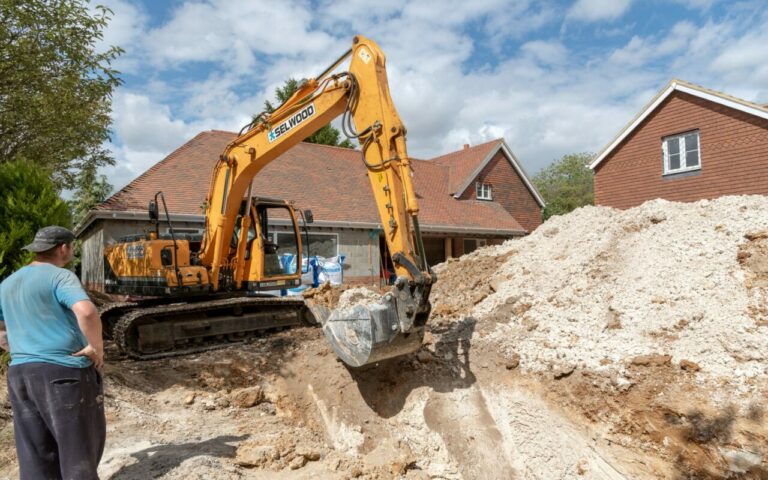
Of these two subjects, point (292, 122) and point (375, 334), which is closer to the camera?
point (375, 334)

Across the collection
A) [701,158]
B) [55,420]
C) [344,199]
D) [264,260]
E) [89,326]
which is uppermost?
[701,158]

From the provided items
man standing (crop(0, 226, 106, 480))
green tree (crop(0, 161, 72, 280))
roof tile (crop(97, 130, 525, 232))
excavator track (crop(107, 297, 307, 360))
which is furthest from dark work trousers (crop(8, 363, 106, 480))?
roof tile (crop(97, 130, 525, 232))

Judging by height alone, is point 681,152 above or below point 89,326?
above

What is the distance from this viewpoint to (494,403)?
518cm

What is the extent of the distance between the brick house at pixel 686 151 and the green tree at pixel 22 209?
1483 cm

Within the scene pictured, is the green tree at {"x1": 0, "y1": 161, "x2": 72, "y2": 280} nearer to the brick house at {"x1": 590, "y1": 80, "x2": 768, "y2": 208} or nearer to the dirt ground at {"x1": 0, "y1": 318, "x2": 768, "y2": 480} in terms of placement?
the dirt ground at {"x1": 0, "y1": 318, "x2": 768, "y2": 480}

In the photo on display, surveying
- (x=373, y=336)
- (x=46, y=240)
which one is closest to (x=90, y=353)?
(x=46, y=240)

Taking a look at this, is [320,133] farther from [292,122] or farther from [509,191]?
Result: [292,122]

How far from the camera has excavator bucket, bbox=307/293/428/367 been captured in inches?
183

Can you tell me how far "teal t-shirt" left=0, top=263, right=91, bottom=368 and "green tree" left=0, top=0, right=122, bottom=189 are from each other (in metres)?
6.76

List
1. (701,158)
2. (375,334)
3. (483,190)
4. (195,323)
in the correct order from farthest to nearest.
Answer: (483,190), (701,158), (195,323), (375,334)

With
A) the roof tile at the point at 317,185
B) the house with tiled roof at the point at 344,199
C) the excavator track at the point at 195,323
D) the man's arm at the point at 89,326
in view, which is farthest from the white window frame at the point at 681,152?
the man's arm at the point at 89,326

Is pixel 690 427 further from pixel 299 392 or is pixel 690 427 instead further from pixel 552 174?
pixel 552 174

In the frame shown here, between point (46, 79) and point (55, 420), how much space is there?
862 cm
